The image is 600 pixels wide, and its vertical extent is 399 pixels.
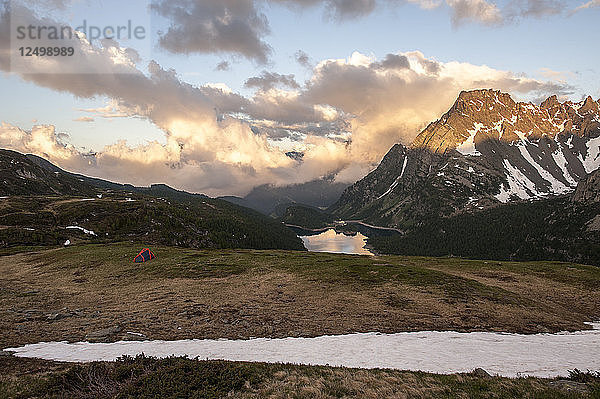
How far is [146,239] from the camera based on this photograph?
13650 cm

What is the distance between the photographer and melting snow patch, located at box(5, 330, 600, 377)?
2042cm

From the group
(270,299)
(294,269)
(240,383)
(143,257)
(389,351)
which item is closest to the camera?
(240,383)

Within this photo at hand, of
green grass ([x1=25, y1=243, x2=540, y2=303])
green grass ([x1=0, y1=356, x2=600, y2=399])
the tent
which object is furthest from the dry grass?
green grass ([x1=0, y1=356, x2=600, y2=399])

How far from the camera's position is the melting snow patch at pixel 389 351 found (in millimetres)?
20422

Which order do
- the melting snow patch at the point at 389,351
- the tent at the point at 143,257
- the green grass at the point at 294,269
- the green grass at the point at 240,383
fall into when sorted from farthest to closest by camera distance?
the tent at the point at 143,257, the green grass at the point at 294,269, the melting snow patch at the point at 389,351, the green grass at the point at 240,383

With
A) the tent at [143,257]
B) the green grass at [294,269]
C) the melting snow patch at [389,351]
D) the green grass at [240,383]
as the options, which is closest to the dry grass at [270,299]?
the green grass at [294,269]

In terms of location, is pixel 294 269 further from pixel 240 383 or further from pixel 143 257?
pixel 240 383

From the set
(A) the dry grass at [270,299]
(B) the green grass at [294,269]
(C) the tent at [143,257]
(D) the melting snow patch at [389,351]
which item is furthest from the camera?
(C) the tent at [143,257]

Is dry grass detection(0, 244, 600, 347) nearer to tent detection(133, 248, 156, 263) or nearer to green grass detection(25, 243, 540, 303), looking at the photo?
green grass detection(25, 243, 540, 303)

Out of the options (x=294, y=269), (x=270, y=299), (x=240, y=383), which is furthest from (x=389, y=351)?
(x=294, y=269)

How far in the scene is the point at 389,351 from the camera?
2288 cm

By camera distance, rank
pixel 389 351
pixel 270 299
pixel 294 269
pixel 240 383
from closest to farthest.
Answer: pixel 240 383 < pixel 389 351 < pixel 270 299 < pixel 294 269

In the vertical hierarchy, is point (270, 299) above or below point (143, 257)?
below

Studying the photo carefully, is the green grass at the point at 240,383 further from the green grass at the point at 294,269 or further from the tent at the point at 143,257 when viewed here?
the tent at the point at 143,257
